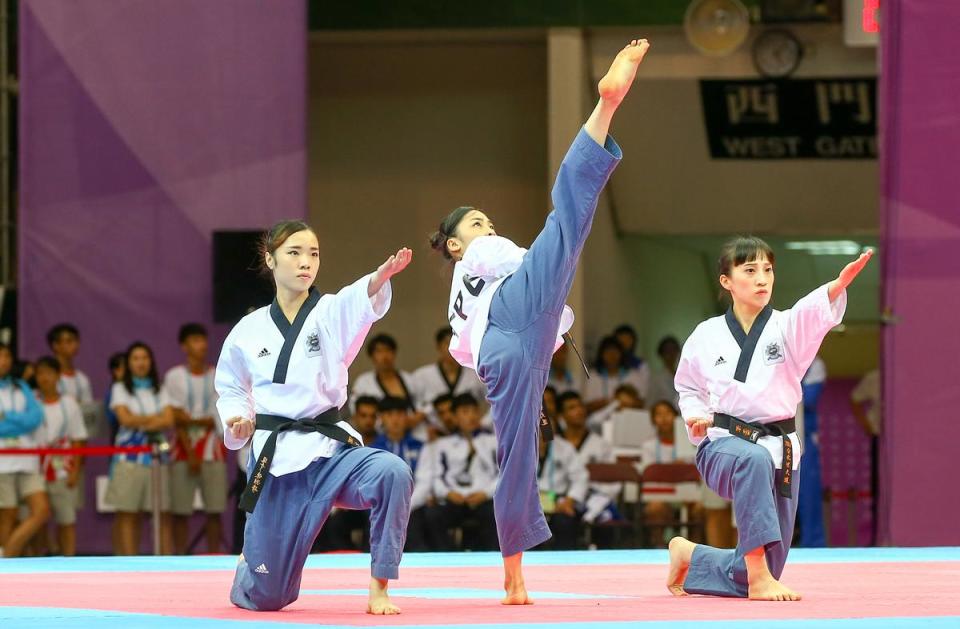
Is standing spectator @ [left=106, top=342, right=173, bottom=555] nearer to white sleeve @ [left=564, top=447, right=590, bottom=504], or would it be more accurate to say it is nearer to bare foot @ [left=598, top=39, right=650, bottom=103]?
white sleeve @ [left=564, top=447, right=590, bottom=504]

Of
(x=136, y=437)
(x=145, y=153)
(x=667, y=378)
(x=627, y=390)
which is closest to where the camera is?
(x=136, y=437)

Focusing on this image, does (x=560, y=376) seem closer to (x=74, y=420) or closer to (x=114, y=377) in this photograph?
(x=114, y=377)

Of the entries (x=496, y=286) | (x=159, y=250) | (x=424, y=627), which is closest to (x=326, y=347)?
(x=496, y=286)

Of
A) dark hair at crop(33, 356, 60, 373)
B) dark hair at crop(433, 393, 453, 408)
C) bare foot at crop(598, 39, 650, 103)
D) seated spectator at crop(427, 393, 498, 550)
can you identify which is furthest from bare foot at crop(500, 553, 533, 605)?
dark hair at crop(33, 356, 60, 373)

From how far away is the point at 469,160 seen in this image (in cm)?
1210

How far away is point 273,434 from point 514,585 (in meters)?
0.75

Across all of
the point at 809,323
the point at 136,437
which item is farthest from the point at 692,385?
the point at 136,437

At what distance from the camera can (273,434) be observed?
4.04 meters

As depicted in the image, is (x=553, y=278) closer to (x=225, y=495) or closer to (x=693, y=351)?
(x=693, y=351)

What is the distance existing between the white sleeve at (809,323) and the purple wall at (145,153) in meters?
4.59

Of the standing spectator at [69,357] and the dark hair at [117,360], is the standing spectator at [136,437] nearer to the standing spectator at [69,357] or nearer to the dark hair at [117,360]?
the dark hair at [117,360]

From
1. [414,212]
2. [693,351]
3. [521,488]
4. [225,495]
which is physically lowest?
[225,495]

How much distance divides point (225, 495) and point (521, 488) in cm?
441

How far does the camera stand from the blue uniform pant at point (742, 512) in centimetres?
402
